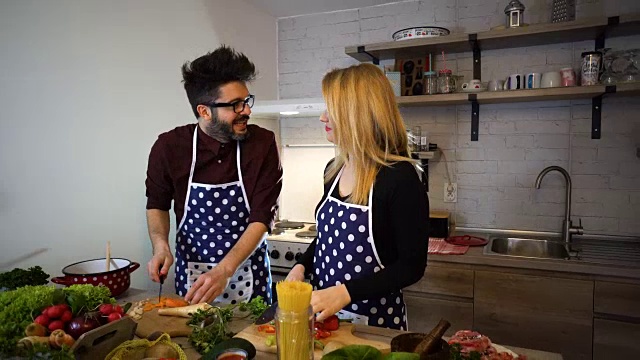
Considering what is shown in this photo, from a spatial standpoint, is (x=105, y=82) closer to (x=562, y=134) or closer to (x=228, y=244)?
(x=228, y=244)

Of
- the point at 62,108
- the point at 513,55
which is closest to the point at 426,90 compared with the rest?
the point at 513,55

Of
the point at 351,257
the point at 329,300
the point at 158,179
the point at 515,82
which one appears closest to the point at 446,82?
the point at 515,82

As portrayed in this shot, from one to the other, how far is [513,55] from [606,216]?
1125 millimetres

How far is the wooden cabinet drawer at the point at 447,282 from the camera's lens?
7.75ft

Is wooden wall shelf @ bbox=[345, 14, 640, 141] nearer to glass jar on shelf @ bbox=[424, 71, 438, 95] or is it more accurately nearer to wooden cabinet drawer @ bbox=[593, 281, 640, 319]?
glass jar on shelf @ bbox=[424, 71, 438, 95]

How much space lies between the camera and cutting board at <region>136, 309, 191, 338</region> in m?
1.29

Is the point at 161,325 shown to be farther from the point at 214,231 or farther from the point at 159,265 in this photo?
the point at 214,231

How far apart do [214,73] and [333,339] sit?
1.12 metres

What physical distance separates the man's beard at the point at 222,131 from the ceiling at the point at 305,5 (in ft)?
5.33

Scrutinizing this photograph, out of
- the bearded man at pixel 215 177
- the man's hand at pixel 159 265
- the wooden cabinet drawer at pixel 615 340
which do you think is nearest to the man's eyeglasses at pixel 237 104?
the bearded man at pixel 215 177

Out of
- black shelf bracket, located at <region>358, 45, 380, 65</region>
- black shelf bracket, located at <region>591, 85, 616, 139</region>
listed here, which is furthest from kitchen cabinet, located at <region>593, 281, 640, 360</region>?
black shelf bracket, located at <region>358, 45, 380, 65</region>

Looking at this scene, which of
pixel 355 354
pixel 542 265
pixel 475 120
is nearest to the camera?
pixel 355 354

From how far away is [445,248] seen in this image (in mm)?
2512

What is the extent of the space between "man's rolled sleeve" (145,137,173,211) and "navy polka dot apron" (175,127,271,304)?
0.33 ft
